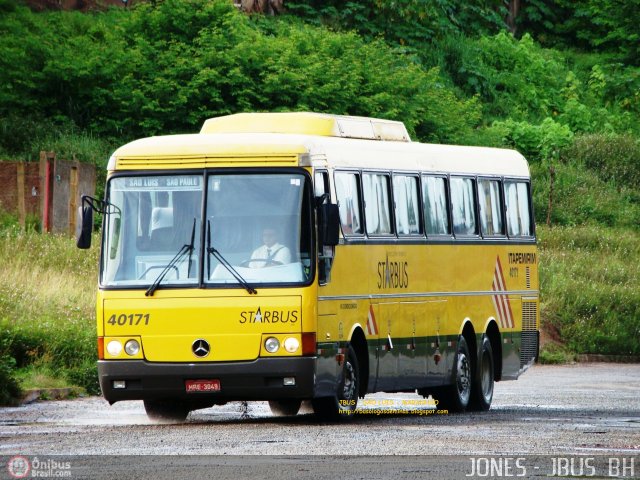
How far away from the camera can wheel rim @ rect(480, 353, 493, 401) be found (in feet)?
75.9

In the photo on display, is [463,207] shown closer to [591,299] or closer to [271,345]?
[271,345]

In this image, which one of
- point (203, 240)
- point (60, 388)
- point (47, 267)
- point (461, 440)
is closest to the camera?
point (461, 440)

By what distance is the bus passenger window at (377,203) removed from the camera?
1977 cm

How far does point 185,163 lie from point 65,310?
29.1 feet

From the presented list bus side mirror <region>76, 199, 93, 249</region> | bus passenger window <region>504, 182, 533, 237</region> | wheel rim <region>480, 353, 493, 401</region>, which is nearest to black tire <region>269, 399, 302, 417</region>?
wheel rim <region>480, 353, 493, 401</region>

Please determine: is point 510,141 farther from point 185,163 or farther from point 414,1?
point 185,163

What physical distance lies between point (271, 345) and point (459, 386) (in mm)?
5274

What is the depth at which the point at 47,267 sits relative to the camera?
102ft

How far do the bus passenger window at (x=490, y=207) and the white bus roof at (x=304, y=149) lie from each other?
0.66ft

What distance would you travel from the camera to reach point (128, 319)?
58.7 ft

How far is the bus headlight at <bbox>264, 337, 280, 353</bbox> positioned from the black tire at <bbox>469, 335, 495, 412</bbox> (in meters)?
5.71

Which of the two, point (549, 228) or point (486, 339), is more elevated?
point (549, 228)

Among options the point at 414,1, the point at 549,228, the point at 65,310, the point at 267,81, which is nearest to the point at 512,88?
the point at 414,1

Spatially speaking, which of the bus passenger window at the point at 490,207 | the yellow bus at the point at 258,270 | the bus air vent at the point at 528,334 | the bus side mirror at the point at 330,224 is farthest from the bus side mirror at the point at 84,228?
the bus air vent at the point at 528,334
